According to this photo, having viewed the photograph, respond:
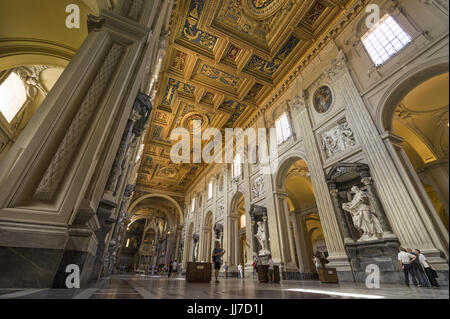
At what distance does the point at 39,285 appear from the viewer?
182cm

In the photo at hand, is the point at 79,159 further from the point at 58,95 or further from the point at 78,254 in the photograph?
the point at 78,254

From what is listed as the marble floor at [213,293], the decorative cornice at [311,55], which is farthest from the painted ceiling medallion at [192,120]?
the marble floor at [213,293]

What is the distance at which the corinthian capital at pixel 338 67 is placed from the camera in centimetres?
691

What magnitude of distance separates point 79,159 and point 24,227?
2.70 feet

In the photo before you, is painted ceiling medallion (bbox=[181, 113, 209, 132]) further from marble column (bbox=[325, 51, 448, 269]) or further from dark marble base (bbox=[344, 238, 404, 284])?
dark marble base (bbox=[344, 238, 404, 284])

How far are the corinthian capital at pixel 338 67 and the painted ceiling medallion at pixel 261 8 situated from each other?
10.6ft

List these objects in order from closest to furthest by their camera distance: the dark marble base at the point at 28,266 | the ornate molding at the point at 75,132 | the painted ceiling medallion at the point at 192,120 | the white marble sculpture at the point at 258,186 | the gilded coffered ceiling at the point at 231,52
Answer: the dark marble base at the point at 28,266, the ornate molding at the point at 75,132, the gilded coffered ceiling at the point at 231,52, the white marble sculpture at the point at 258,186, the painted ceiling medallion at the point at 192,120

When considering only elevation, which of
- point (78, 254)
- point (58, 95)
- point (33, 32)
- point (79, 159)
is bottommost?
point (78, 254)

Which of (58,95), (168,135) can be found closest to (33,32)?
(58,95)

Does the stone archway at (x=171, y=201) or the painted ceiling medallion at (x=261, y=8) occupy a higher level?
the painted ceiling medallion at (x=261, y=8)

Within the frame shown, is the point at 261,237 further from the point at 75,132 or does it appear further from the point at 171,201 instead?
the point at 171,201

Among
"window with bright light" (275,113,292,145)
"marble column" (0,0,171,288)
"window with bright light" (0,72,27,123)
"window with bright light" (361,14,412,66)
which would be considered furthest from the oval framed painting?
"window with bright light" (0,72,27,123)

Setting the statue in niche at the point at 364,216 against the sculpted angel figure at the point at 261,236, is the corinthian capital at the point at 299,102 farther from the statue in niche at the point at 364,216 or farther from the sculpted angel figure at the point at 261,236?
the sculpted angel figure at the point at 261,236

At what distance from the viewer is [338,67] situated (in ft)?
23.3
